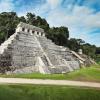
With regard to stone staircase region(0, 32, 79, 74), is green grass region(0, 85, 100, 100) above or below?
below

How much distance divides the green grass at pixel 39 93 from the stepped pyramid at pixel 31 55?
16.6 metres

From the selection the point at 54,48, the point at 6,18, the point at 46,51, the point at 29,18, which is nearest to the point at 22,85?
the point at 46,51

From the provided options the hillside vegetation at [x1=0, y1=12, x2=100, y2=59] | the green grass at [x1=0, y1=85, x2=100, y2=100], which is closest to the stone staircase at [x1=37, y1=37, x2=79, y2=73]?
the hillside vegetation at [x1=0, y1=12, x2=100, y2=59]

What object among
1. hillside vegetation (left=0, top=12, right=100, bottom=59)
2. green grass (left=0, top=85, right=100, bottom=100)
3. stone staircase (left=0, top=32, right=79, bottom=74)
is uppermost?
hillside vegetation (left=0, top=12, right=100, bottom=59)

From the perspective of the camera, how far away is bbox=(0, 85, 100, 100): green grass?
25212 mm

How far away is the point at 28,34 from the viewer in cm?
5903

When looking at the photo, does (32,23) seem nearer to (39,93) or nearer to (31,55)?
(31,55)

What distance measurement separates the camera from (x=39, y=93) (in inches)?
1106

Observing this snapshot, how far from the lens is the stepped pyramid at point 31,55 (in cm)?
4928

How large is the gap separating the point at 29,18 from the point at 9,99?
229ft

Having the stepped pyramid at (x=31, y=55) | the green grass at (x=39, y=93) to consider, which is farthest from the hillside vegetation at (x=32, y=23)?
the green grass at (x=39, y=93)

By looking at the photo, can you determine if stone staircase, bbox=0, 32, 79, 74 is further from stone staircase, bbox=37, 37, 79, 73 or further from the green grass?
the green grass

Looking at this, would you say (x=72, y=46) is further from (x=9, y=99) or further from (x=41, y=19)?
(x=9, y=99)

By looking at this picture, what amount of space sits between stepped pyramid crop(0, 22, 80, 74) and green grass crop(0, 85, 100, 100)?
16602mm
